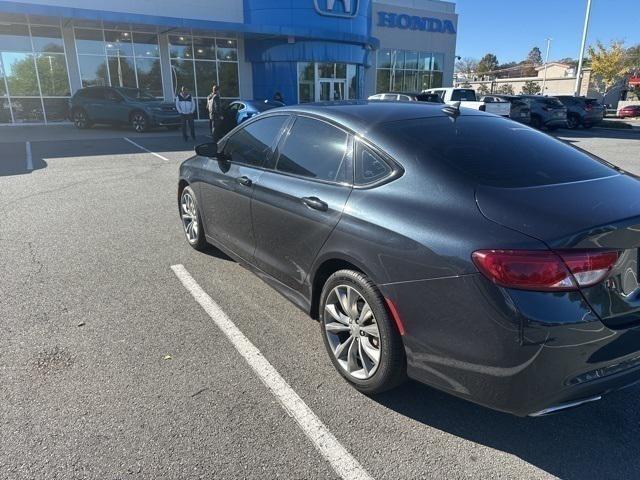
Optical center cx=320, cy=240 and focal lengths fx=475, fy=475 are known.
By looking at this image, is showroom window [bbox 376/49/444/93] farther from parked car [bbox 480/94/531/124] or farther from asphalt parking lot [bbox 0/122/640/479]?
asphalt parking lot [bbox 0/122/640/479]

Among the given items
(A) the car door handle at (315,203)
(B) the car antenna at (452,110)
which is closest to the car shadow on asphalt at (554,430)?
(A) the car door handle at (315,203)

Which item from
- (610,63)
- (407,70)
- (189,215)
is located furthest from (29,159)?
(610,63)

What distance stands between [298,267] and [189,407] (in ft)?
3.65

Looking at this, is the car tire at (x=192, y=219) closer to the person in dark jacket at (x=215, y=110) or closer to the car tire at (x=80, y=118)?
the person in dark jacket at (x=215, y=110)

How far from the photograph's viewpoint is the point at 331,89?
2672 centimetres

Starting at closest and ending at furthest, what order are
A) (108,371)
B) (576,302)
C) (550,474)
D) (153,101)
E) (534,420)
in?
(576,302)
(550,474)
(534,420)
(108,371)
(153,101)

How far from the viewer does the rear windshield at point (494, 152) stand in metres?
2.62

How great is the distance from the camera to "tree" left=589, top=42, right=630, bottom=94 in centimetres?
5153

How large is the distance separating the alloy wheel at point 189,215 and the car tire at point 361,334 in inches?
99.1

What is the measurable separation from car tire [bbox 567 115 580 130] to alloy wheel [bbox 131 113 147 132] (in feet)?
66.0

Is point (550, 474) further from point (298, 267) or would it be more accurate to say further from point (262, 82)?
point (262, 82)

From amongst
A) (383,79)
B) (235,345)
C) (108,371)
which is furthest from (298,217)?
(383,79)

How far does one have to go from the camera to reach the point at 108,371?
10.0 ft

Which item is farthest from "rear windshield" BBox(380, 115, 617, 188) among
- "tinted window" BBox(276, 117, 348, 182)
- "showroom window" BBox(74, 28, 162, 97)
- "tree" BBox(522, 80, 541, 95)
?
"tree" BBox(522, 80, 541, 95)
